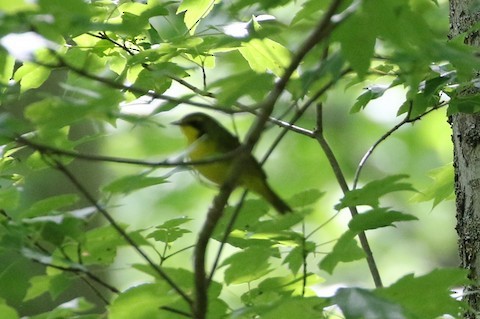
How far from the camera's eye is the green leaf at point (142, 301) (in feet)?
3.74

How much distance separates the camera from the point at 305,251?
48.4 inches

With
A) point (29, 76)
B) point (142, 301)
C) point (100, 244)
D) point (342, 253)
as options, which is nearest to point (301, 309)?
point (342, 253)

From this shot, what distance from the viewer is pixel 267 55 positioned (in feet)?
5.60

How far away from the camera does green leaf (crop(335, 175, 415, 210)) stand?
1125 mm

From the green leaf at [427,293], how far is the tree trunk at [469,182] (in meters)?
0.61

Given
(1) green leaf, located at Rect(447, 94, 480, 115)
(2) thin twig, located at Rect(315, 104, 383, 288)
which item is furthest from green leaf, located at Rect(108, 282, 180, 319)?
(1) green leaf, located at Rect(447, 94, 480, 115)

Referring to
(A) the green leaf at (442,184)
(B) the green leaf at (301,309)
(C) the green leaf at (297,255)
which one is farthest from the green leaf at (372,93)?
(B) the green leaf at (301,309)

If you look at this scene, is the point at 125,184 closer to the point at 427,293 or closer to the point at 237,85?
the point at 237,85

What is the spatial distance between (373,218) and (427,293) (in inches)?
5.5

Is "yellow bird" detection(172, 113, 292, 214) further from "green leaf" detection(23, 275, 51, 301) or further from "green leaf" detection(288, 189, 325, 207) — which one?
"green leaf" detection(23, 275, 51, 301)

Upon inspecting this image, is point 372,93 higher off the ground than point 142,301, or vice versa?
point 372,93

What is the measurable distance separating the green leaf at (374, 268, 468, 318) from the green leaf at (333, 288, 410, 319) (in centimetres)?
8

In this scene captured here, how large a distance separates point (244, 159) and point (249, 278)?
1.55ft

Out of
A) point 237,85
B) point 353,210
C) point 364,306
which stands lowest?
point 364,306
